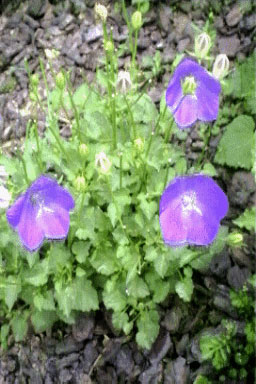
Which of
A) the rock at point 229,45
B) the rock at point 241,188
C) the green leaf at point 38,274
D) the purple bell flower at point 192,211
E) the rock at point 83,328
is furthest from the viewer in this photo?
the rock at point 229,45

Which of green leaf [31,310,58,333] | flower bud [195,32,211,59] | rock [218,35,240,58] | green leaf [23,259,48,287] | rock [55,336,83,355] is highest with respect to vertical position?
flower bud [195,32,211,59]

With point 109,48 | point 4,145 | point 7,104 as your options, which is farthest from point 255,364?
point 7,104

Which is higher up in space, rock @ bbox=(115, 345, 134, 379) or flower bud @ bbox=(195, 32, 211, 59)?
Answer: flower bud @ bbox=(195, 32, 211, 59)

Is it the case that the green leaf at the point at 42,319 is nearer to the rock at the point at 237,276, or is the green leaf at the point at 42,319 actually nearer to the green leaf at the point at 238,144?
the rock at the point at 237,276

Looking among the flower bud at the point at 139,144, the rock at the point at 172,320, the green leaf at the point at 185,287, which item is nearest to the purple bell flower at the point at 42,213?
the flower bud at the point at 139,144

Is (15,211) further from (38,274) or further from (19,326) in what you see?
(19,326)

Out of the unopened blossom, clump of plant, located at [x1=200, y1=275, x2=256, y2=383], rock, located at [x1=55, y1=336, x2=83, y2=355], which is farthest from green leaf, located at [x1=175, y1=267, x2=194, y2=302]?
the unopened blossom

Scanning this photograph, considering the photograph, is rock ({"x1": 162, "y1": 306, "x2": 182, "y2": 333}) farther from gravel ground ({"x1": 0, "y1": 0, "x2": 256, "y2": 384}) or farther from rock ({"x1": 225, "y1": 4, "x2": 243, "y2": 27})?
rock ({"x1": 225, "y1": 4, "x2": 243, "y2": 27})
